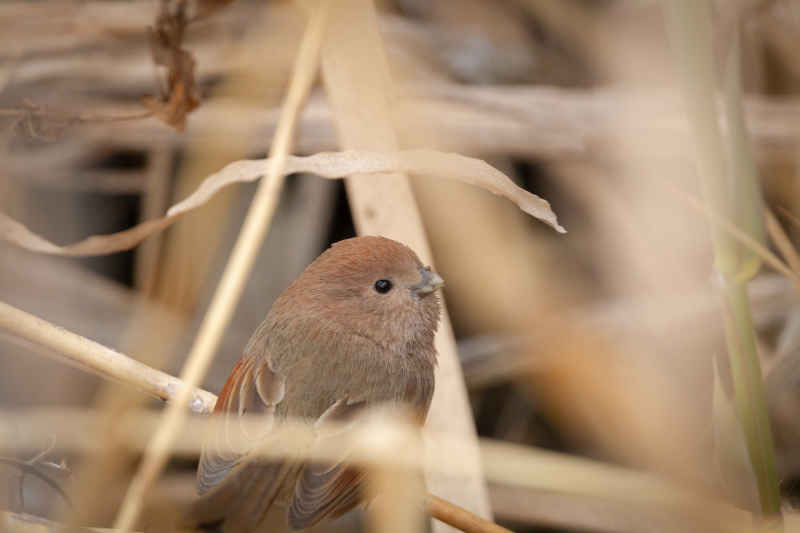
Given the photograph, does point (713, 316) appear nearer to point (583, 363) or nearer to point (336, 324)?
point (583, 363)

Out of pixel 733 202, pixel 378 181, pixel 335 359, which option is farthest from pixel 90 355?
pixel 733 202

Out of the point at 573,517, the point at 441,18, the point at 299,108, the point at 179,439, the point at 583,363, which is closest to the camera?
the point at 179,439

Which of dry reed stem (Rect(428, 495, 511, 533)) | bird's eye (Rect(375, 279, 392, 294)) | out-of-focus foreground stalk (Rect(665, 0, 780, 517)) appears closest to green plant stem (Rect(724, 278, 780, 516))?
out-of-focus foreground stalk (Rect(665, 0, 780, 517))

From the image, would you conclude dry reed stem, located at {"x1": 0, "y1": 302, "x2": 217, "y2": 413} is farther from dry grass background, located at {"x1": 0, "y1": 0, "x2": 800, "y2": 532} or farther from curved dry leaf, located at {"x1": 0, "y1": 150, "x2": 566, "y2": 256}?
dry grass background, located at {"x1": 0, "y1": 0, "x2": 800, "y2": 532}

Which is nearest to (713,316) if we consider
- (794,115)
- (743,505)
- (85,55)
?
(794,115)

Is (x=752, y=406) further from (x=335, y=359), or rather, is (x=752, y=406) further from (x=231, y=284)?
(x=231, y=284)

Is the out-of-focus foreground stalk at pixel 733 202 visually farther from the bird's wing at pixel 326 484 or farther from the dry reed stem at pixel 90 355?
the dry reed stem at pixel 90 355

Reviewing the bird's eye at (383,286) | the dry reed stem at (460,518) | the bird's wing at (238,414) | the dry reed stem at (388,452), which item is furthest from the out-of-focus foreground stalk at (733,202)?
the bird's wing at (238,414)
